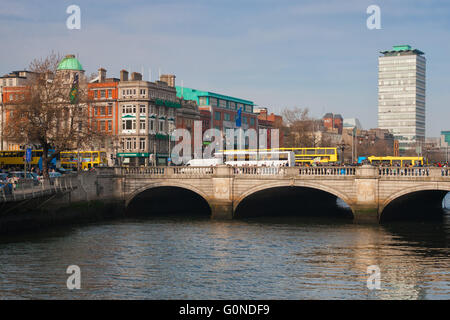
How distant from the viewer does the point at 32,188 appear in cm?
4978

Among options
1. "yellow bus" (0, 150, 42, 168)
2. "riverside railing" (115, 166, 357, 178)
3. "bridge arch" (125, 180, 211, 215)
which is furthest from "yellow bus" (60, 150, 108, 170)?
"bridge arch" (125, 180, 211, 215)

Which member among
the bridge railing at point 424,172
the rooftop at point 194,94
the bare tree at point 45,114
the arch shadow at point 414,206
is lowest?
the arch shadow at point 414,206

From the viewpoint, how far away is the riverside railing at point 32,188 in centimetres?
4612

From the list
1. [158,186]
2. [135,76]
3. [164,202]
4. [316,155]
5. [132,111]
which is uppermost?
[135,76]

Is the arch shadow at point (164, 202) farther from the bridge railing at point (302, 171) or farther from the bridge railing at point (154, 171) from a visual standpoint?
the bridge railing at point (302, 171)

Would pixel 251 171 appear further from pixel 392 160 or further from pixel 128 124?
pixel 128 124

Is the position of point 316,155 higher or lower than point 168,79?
lower

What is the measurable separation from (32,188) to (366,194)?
87.6 ft

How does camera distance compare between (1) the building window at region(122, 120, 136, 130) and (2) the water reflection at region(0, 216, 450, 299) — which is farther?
(1) the building window at region(122, 120, 136, 130)

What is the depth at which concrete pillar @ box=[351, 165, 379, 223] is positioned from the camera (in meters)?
52.3

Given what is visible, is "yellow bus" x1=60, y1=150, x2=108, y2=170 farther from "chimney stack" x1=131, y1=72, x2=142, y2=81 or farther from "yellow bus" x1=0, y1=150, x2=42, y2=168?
"chimney stack" x1=131, y1=72, x2=142, y2=81

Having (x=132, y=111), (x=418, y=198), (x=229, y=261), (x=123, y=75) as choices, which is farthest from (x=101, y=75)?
(x=229, y=261)

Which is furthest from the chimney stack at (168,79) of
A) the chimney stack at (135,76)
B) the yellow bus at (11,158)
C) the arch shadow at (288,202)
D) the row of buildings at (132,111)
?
the arch shadow at (288,202)

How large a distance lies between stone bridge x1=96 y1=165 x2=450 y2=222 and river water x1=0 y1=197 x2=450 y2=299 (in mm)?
2886
